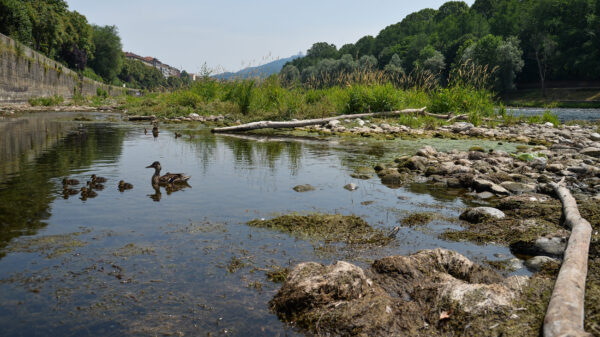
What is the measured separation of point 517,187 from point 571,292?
5.14 metres

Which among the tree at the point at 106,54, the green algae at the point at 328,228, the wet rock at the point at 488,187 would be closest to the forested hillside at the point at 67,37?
the tree at the point at 106,54

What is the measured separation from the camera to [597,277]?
368 centimetres

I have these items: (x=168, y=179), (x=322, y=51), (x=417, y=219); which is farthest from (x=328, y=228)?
(x=322, y=51)

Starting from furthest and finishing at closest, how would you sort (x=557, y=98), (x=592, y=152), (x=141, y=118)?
(x=557, y=98), (x=141, y=118), (x=592, y=152)

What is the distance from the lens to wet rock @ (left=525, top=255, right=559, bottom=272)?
4.31m

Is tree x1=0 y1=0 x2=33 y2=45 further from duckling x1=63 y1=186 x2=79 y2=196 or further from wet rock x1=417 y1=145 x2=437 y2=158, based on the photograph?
wet rock x1=417 y1=145 x2=437 y2=158

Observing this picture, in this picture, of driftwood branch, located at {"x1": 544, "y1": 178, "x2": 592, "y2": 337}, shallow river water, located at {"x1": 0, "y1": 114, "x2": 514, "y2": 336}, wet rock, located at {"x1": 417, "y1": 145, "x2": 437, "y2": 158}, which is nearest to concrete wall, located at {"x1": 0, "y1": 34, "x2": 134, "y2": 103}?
shallow river water, located at {"x1": 0, "y1": 114, "x2": 514, "y2": 336}

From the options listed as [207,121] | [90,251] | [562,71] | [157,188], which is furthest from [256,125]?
[562,71]

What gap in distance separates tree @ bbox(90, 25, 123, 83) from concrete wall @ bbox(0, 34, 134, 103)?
2224 inches

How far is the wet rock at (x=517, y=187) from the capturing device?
7729mm

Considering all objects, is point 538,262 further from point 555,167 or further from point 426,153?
point 426,153

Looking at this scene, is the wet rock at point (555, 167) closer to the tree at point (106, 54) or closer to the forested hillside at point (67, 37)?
the forested hillside at point (67, 37)

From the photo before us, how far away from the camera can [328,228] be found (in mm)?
5410

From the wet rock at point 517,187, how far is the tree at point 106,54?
4048 inches
